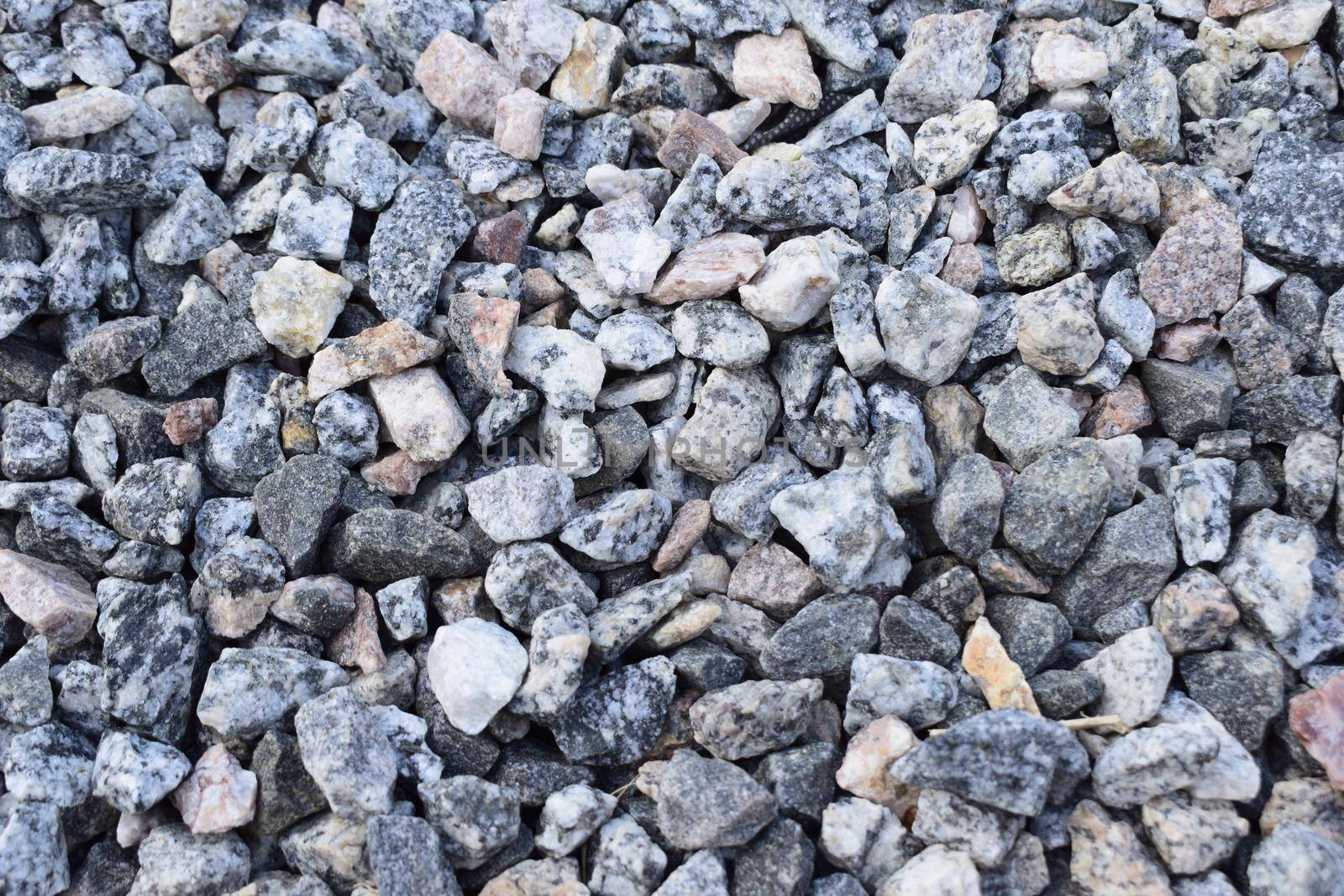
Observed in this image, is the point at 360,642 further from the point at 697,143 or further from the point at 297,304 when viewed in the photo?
the point at 697,143

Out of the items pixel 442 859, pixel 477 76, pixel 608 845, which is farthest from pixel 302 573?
pixel 477 76

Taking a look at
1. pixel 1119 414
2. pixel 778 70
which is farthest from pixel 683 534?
pixel 778 70

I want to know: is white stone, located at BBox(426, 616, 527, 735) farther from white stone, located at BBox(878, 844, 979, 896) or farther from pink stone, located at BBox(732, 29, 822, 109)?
pink stone, located at BBox(732, 29, 822, 109)

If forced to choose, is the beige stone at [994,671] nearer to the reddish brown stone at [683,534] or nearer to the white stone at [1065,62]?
the reddish brown stone at [683,534]

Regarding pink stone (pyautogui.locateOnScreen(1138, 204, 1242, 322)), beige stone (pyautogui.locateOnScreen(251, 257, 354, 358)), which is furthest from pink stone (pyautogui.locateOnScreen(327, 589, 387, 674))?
pink stone (pyautogui.locateOnScreen(1138, 204, 1242, 322))

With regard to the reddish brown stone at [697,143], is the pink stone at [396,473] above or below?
below

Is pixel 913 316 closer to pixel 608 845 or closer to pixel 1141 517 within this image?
pixel 1141 517

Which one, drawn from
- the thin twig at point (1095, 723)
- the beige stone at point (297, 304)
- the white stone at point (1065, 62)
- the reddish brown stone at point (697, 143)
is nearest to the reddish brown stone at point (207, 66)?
the beige stone at point (297, 304)
